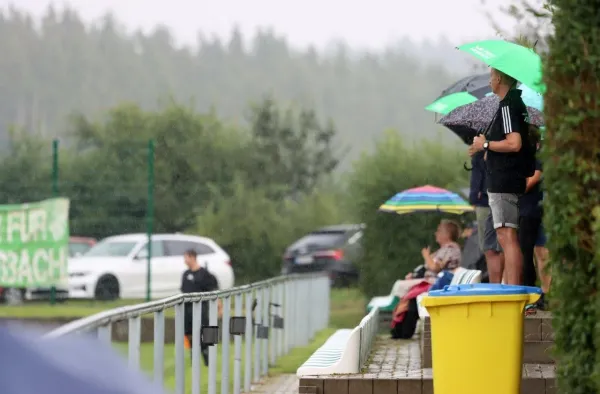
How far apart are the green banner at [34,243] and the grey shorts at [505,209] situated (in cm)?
1719

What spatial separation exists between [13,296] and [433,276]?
1399cm

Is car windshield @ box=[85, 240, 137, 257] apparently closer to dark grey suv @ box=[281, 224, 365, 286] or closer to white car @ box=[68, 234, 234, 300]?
white car @ box=[68, 234, 234, 300]

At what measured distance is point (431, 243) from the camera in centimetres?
2456

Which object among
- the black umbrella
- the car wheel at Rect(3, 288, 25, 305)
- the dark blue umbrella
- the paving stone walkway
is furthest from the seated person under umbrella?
the car wheel at Rect(3, 288, 25, 305)

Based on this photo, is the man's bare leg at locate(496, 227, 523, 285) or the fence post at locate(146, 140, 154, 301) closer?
the man's bare leg at locate(496, 227, 523, 285)

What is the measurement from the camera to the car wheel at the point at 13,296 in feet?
Answer: 91.0

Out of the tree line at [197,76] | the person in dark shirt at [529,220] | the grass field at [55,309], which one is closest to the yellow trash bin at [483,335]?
the person in dark shirt at [529,220]

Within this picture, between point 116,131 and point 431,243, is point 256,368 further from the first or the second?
point 116,131

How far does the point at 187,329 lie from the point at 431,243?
15362 mm

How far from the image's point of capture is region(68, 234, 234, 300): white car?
2892 centimetres

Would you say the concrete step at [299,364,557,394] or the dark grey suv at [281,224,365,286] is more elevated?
the concrete step at [299,364,557,394]

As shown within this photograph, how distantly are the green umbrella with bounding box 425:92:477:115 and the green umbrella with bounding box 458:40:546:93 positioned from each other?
4256 millimetres

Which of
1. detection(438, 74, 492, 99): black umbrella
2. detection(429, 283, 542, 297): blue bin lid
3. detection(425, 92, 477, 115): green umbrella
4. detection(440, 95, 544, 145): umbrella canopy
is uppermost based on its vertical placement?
detection(438, 74, 492, 99): black umbrella

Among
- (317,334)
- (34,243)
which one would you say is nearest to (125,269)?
(34,243)
